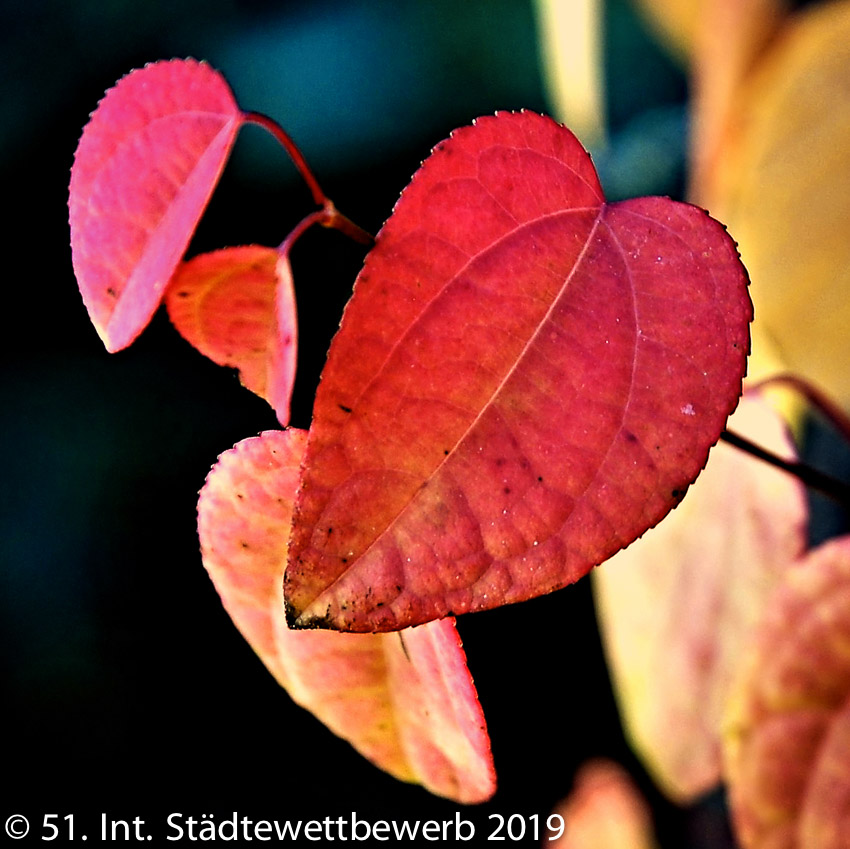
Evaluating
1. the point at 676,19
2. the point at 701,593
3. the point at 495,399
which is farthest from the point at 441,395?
the point at 676,19

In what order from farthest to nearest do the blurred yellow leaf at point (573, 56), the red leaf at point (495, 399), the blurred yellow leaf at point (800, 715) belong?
the blurred yellow leaf at point (573, 56), the blurred yellow leaf at point (800, 715), the red leaf at point (495, 399)

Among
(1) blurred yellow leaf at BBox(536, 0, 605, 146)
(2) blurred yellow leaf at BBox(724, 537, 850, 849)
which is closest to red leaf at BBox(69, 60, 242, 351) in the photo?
(2) blurred yellow leaf at BBox(724, 537, 850, 849)

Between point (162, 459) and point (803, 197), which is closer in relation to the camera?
point (803, 197)

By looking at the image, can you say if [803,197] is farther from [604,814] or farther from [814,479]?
[604,814]

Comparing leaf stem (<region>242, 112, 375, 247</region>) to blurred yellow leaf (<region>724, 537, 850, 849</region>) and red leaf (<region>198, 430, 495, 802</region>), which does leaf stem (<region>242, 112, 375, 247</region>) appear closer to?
red leaf (<region>198, 430, 495, 802</region>)

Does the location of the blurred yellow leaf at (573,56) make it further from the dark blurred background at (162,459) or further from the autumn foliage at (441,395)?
the autumn foliage at (441,395)

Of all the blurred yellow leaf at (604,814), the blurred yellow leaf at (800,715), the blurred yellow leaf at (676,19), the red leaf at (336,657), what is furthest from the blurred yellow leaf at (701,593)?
→ the blurred yellow leaf at (676,19)
